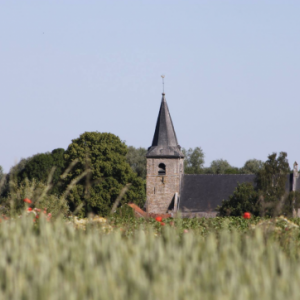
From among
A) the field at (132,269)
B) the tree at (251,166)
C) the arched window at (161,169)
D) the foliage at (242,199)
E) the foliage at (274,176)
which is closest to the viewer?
the field at (132,269)

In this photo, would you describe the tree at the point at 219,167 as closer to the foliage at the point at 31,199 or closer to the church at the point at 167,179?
the church at the point at 167,179

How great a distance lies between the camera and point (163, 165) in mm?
51281

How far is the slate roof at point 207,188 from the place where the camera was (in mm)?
51244

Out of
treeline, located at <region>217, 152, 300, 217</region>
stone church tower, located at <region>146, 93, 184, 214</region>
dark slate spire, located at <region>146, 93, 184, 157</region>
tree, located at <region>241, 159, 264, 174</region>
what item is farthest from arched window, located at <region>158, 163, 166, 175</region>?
tree, located at <region>241, 159, 264, 174</region>

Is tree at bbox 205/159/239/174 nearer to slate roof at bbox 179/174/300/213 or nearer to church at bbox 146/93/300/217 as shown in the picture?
slate roof at bbox 179/174/300/213

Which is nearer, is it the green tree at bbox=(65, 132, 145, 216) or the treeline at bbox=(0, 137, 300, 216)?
the treeline at bbox=(0, 137, 300, 216)

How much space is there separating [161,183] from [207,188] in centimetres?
454

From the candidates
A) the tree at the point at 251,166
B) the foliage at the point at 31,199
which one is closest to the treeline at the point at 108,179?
the foliage at the point at 31,199

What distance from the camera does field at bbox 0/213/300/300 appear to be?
13.0 feet

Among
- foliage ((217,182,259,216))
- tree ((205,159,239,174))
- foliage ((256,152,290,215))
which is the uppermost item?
tree ((205,159,239,174))

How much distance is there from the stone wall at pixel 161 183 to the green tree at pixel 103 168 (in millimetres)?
2369

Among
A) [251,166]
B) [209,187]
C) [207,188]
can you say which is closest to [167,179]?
[207,188]

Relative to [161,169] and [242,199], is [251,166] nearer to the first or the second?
[161,169]

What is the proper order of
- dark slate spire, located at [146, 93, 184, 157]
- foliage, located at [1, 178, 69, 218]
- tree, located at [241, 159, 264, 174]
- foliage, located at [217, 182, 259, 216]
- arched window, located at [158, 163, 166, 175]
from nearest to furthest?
foliage, located at [1, 178, 69, 218] → foliage, located at [217, 182, 259, 216] → dark slate spire, located at [146, 93, 184, 157] → arched window, located at [158, 163, 166, 175] → tree, located at [241, 159, 264, 174]
